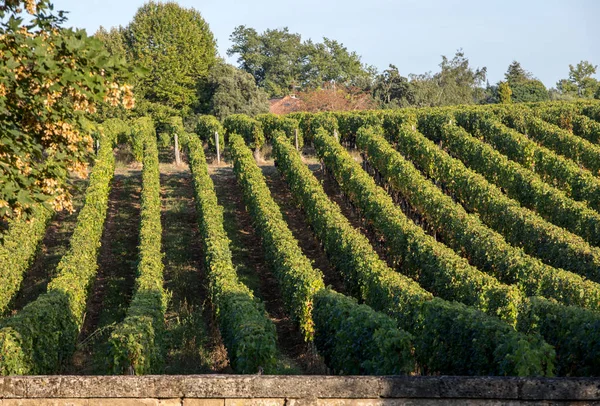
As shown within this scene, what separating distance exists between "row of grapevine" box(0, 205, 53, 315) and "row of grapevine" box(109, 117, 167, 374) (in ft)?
11.7

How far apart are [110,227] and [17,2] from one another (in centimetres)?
2367

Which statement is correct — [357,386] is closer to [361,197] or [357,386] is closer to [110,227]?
[361,197]

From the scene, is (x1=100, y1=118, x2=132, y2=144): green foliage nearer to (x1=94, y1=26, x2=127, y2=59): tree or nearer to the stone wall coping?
(x1=94, y1=26, x2=127, y2=59): tree

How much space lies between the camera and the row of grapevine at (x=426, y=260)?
64.8 ft

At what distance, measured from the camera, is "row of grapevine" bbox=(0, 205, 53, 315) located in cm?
2470

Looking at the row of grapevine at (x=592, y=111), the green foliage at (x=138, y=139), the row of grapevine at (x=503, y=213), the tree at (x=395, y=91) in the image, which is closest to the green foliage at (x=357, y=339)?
the row of grapevine at (x=503, y=213)

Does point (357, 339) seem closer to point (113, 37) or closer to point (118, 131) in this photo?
point (118, 131)

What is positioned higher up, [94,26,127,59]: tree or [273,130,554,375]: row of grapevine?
[94,26,127,59]: tree

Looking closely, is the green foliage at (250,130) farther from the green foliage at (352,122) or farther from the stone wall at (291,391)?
the stone wall at (291,391)

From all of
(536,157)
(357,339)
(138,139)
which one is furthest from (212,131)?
(357,339)

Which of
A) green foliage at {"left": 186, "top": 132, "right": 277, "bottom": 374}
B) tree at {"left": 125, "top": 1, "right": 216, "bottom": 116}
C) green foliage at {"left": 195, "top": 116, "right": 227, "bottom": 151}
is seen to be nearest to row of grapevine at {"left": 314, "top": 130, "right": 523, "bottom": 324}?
green foliage at {"left": 186, "top": 132, "right": 277, "bottom": 374}

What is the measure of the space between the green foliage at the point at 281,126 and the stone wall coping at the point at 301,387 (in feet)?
137

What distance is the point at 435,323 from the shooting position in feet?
55.3

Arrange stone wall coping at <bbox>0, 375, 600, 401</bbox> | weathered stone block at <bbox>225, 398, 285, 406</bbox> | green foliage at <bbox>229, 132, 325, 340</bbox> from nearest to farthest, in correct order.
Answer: stone wall coping at <bbox>0, 375, 600, 401</bbox> < weathered stone block at <bbox>225, 398, 285, 406</bbox> < green foliage at <bbox>229, 132, 325, 340</bbox>
